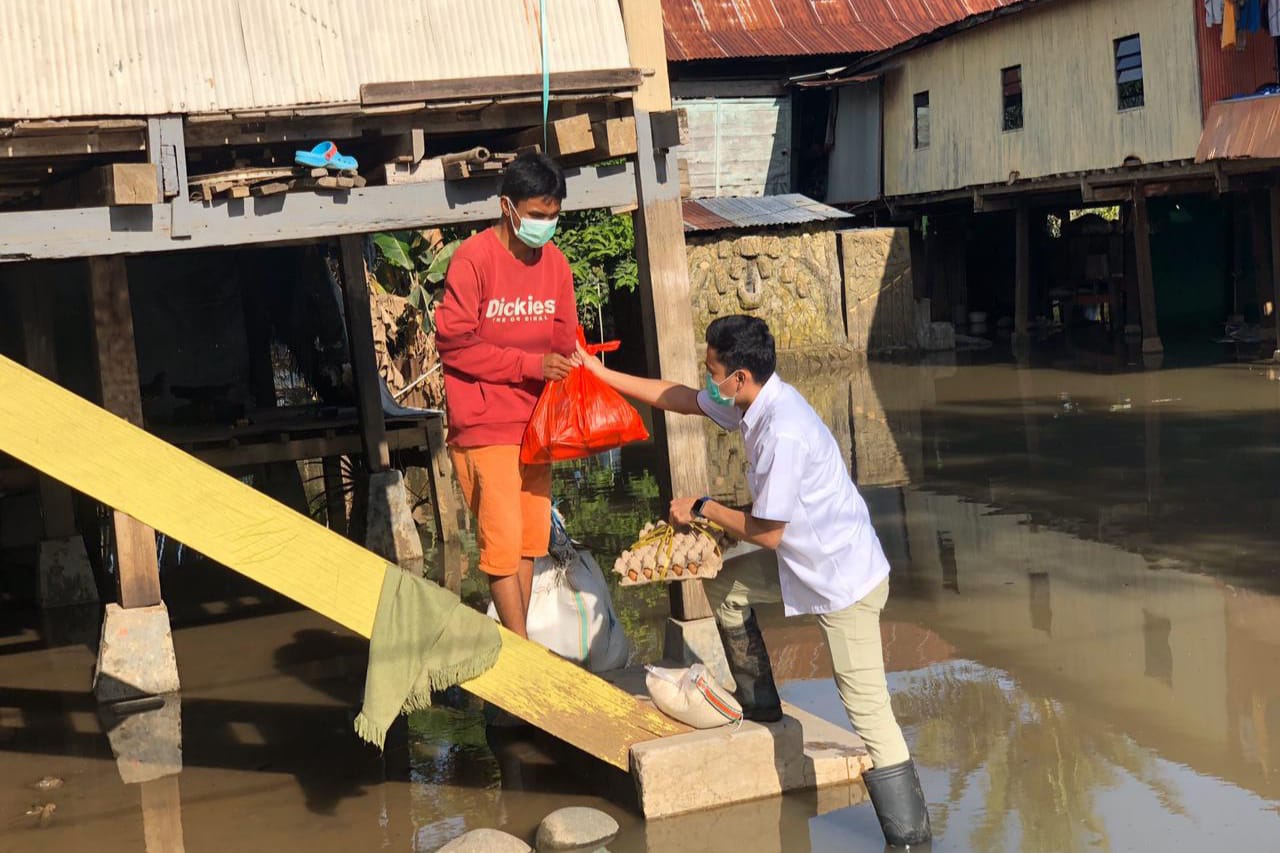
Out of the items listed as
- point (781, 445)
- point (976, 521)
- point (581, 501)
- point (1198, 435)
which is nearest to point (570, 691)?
point (781, 445)

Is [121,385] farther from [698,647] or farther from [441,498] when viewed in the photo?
[441,498]

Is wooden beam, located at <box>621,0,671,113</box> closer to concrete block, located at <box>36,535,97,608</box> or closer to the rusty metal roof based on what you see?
concrete block, located at <box>36,535,97,608</box>

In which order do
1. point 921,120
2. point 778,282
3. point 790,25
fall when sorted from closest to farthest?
point 778,282 → point 921,120 → point 790,25

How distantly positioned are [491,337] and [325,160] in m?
1.21

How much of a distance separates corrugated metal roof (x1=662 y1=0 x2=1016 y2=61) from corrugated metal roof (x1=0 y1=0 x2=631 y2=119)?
2152 cm

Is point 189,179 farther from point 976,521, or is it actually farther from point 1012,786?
point 976,521

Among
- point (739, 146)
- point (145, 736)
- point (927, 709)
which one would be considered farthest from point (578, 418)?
point (739, 146)

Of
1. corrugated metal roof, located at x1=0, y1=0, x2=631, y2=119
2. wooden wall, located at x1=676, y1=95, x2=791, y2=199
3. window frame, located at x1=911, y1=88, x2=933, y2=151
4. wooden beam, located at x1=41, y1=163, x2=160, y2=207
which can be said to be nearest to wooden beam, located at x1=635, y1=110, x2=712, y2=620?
corrugated metal roof, located at x1=0, y1=0, x2=631, y2=119

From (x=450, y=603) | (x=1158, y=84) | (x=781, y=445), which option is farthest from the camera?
(x=1158, y=84)

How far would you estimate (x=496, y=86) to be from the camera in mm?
6484

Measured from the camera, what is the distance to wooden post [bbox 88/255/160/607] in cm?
728

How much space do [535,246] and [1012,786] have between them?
2.88 meters

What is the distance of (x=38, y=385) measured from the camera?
4953 mm

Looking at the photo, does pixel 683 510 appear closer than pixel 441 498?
Yes
